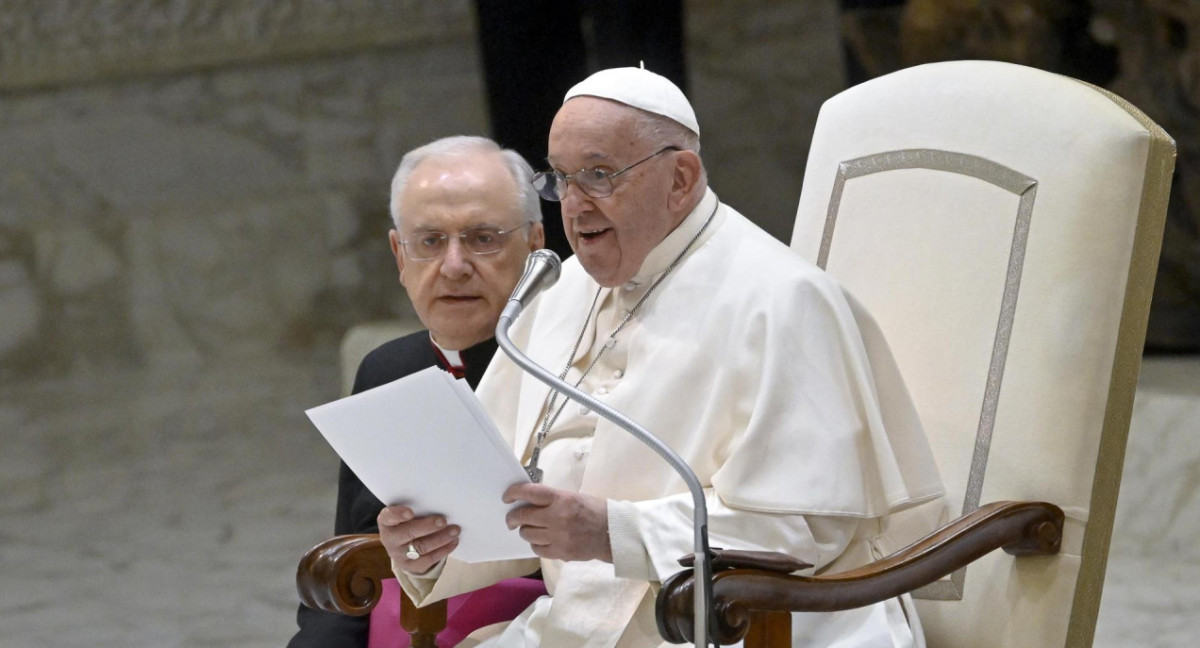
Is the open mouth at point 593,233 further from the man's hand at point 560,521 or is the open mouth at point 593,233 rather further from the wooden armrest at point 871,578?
the wooden armrest at point 871,578

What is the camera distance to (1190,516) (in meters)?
4.82

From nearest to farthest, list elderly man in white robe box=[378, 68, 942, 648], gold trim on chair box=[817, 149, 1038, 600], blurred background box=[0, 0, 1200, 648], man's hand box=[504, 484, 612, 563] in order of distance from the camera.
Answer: man's hand box=[504, 484, 612, 563] < elderly man in white robe box=[378, 68, 942, 648] < gold trim on chair box=[817, 149, 1038, 600] < blurred background box=[0, 0, 1200, 648]

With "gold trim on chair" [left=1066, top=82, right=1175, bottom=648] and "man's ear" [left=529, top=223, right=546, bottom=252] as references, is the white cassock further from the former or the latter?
"man's ear" [left=529, top=223, right=546, bottom=252]

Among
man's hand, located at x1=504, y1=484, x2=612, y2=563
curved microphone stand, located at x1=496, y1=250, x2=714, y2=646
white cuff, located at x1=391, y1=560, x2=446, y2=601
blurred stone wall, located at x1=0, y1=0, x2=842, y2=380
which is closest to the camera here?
curved microphone stand, located at x1=496, y1=250, x2=714, y2=646

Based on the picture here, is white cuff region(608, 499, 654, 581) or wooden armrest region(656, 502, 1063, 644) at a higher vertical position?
white cuff region(608, 499, 654, 581)

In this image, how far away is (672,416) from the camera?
7.74 ft

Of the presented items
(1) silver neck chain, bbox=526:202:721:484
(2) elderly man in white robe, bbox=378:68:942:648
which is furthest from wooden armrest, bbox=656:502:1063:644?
(1) silver neck chain, bbox=526:202:721:484

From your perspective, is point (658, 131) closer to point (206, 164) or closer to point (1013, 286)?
point (1013, 286)

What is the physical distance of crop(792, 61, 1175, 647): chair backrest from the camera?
7.49ft

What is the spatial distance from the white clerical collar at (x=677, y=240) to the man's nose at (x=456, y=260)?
0.53 m

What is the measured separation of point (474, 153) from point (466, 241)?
0.63 ft

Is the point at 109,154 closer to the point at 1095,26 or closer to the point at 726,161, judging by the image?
the point at 726,161

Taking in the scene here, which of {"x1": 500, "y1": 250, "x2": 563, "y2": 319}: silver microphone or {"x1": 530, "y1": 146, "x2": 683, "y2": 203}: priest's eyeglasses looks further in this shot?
{"x1": 530, "y1": 146, "x2": 683, "y2": 203}: priest's eyeglasses

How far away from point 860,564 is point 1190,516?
2939mm
